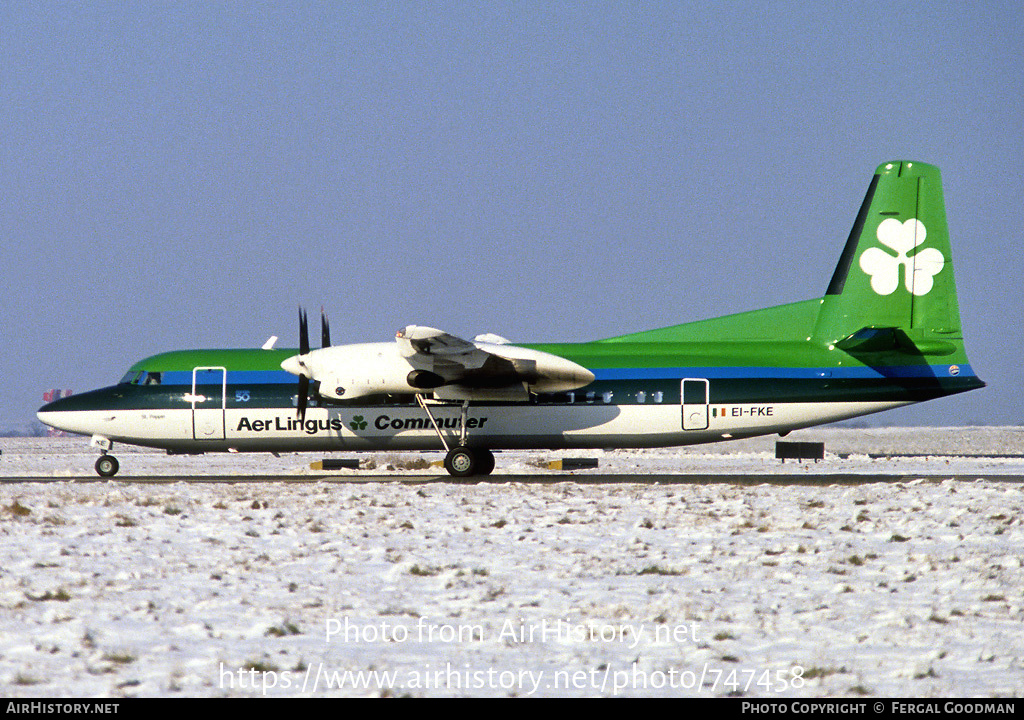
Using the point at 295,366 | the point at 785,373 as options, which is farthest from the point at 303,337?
the point at 785,373

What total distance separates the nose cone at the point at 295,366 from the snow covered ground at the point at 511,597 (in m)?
6.31

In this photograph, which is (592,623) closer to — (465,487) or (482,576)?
(482,576)

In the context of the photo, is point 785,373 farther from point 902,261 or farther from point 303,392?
point 303,392

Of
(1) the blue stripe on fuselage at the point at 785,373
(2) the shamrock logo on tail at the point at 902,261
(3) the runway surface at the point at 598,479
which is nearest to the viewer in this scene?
(3) the runway surface at the point at 598,479

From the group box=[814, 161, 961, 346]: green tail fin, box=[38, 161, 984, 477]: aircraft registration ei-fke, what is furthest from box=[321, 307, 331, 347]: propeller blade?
box=[814, 161, 961, 346]: green tail fin

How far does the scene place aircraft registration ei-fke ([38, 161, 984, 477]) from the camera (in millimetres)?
21500

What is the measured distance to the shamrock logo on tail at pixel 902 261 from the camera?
2203 centimetres

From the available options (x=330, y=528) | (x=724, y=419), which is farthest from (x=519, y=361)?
(x=330, y=528)

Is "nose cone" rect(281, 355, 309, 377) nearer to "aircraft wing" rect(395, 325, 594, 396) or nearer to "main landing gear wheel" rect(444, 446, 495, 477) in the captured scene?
"aircraft wing" rect(395, 325, 594, 396)

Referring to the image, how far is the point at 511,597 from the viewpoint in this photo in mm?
8508

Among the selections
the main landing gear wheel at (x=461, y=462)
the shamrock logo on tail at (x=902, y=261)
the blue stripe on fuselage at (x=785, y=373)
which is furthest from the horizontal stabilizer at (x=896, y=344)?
the main landing gear wheel at (x=461, y=462)

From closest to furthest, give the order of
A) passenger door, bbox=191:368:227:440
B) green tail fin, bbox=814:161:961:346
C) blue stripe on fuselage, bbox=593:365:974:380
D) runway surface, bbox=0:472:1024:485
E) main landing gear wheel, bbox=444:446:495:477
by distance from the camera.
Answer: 1. runway surface, bbox=0:472:1024:485
2. blue stripe on fuselage, bbox=593:365:974:380
3. green tail fin, bbox=814:161:961:346
4. main landing gear wheel, bbox=444:446:495:477
5. passenger door, bbox=191:368:227:440

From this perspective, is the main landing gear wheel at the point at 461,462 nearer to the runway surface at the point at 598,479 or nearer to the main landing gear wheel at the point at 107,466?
the runway surface at the point at 598,479

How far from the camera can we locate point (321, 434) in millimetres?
22797
